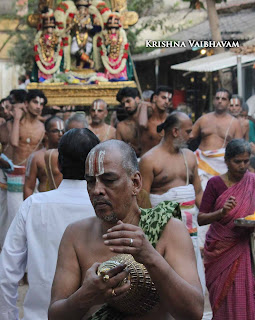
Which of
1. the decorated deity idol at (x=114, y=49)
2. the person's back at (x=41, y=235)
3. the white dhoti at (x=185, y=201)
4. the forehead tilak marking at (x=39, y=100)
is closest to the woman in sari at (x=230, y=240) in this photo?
the white dhoti at (x=185, y=201)

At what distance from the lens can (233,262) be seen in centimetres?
581

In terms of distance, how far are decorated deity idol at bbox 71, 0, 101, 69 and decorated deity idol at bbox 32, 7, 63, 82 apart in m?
0.35

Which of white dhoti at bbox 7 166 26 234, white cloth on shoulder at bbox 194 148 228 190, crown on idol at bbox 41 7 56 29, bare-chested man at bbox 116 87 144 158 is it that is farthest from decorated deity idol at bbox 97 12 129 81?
white dhoti at bbox 7 166 26 234

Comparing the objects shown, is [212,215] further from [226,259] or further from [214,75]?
[214,75]

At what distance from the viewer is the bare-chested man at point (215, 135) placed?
392 inches

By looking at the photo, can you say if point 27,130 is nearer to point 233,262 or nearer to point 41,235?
point 233,262

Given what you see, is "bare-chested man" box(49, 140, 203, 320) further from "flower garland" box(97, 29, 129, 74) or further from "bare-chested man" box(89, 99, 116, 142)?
"flower garland" box(97, 29, 129, 74)

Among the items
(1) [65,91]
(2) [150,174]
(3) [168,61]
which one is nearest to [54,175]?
(2) [150,174]

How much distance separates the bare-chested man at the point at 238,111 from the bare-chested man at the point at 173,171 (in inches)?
172

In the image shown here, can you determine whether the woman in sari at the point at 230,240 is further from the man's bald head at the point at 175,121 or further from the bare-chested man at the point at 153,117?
the bare-chested man at the point at 153,117

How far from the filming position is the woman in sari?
18.7ft

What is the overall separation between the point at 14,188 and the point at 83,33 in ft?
21.3

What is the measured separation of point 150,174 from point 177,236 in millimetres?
3682

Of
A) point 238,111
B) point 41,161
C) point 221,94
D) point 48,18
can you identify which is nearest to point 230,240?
point 41,161
